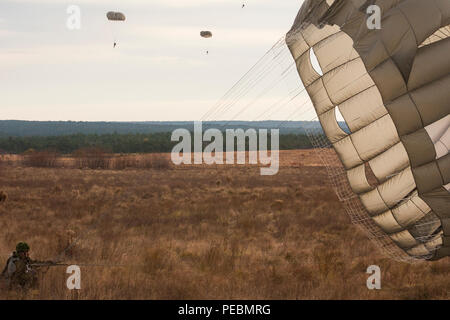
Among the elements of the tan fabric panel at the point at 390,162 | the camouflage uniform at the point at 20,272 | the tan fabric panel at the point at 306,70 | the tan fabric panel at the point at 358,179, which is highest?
the tan fabric panel at the point at 306,70

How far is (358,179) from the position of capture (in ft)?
36.3

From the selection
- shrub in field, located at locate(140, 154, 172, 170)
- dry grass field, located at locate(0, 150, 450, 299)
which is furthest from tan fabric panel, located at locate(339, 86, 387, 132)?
shrub in field, located at locate(140, 154, 172, 170)

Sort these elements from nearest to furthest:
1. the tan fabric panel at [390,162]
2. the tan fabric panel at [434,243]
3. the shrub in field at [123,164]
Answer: the tan fabric panel at [434,243] < the tan fabric panel at [390,162] < the shrub in field at [123,164]

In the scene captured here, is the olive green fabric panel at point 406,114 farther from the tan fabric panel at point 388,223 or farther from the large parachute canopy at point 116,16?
the large parachute canopy at point 116,16

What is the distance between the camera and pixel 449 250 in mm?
8820

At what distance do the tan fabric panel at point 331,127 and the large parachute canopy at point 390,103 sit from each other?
0.07 ft

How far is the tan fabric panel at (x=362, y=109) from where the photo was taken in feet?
34.5

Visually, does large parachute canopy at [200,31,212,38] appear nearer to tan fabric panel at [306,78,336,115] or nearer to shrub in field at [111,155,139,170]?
tan fabric panel at [306,78,336,115]

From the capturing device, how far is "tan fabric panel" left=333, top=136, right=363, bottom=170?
36.0 feet

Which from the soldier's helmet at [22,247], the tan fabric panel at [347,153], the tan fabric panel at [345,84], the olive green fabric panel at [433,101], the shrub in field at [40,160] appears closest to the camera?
the olive green fabric panel at [433,101]

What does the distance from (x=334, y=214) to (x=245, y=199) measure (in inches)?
265

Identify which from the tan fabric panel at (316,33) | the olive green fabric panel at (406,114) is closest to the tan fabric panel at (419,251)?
the olive green fabric panel at (406,114)

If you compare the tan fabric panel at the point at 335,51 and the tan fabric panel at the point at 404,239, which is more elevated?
the tan fabric panel at the point at 335,51
